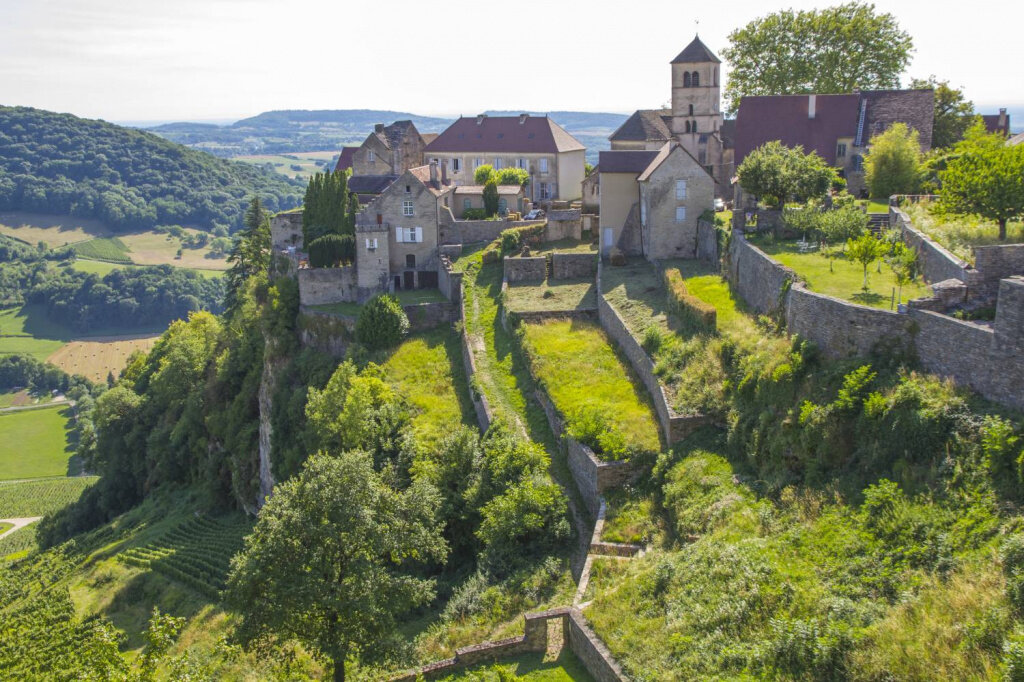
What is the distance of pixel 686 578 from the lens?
18.8 meters

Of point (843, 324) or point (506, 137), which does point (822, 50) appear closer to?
point (506, 137)

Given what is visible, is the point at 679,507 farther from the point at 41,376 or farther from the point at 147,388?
the point at 41,376

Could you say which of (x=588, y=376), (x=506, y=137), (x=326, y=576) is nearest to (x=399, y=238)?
(x=588, y=376)

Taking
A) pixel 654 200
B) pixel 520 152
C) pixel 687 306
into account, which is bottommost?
pixel 687 306

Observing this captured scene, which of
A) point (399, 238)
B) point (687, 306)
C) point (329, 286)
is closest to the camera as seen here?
point (687, 306)

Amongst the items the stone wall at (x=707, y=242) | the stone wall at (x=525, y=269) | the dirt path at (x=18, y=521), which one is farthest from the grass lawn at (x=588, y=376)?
Answer: the dirt path at (x=18, y=521)

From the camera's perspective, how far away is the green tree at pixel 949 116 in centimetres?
5350

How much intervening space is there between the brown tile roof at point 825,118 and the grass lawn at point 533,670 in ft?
126

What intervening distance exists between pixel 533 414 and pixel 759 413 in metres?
10.3

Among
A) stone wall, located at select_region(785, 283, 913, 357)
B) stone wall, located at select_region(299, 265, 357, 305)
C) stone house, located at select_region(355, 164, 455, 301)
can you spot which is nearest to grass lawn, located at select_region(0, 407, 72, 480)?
stone wall, located at select_region(299, 265, 357, 305)

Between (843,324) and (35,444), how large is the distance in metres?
106

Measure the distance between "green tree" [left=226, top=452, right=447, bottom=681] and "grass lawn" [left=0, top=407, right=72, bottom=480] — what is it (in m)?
84.9

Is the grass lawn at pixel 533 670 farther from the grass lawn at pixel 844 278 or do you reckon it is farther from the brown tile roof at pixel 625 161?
the brown tile roof at pixel 625 161

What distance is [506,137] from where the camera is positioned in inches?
2717
